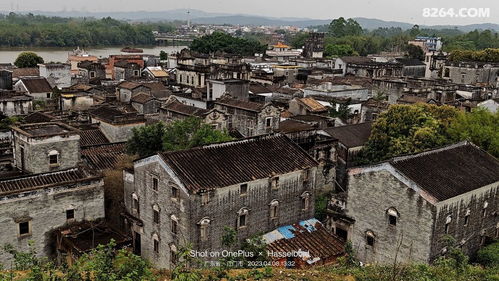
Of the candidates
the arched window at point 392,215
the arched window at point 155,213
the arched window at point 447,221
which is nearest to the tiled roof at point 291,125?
the arched window at point 392,215

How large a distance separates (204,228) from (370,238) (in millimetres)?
6821

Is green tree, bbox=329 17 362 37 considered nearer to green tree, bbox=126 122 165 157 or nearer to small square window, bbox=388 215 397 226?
green tree, bbox=126 122 165 157

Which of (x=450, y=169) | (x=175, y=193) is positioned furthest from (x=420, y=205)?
(x=175, y=193)

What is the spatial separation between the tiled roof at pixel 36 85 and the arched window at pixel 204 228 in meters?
34.9

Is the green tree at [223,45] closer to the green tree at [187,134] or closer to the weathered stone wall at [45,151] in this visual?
the green tree at [187,134]

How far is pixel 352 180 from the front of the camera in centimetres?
2077

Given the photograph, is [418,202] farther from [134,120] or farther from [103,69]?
[103,69]

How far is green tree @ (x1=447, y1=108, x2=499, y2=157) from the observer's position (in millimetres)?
25750

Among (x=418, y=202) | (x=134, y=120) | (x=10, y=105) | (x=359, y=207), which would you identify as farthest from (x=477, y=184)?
(x=10, y=105)

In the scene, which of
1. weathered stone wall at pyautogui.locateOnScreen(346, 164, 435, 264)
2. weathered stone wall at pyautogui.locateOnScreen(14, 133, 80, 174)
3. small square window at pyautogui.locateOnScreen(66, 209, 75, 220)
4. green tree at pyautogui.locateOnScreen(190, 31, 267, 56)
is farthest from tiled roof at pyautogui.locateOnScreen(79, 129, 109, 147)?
green tree at pyautogui.locateOnScreen(190, 31, 267, 56)

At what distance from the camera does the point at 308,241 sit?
67.4 ft

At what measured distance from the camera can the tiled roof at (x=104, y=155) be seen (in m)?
25.0

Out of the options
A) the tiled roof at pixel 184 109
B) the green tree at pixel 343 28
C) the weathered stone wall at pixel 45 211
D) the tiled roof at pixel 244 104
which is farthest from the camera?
the green tree at pixel 343 28

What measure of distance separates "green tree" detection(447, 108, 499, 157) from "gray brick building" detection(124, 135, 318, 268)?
378 inches
